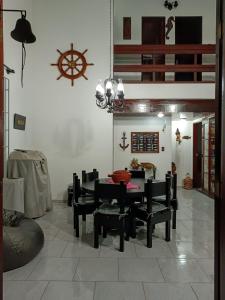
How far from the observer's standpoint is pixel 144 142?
792cm

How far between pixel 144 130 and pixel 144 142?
0.36 m

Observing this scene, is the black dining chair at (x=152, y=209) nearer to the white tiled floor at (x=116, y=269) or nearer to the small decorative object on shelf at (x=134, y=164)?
the white tiled floor at (x=116, y=269)

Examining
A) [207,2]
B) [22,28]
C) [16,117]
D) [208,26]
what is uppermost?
[207,2]

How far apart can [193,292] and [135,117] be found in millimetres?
6125

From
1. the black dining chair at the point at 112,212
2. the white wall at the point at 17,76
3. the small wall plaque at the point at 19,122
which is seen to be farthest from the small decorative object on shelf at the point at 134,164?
the black dining chair at the point at 112,212

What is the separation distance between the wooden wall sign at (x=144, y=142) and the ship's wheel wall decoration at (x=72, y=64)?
280cm

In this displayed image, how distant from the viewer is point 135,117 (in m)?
7.94

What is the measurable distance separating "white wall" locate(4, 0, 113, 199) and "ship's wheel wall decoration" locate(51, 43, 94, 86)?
10 cm

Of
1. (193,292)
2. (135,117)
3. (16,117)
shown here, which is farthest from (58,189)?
(193,292)

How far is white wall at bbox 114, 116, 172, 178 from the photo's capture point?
312 inches

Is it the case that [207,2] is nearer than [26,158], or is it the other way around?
[26,158]

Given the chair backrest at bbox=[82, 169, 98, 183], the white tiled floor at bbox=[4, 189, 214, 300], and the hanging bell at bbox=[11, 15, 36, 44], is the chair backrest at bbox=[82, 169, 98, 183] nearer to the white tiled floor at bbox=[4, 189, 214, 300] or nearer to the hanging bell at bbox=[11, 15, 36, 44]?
the white tiled floor at bbox=[4, 189, 214, 300]

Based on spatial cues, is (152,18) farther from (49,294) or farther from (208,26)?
(49,294)

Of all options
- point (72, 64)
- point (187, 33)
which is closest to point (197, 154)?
point (187, 33)
